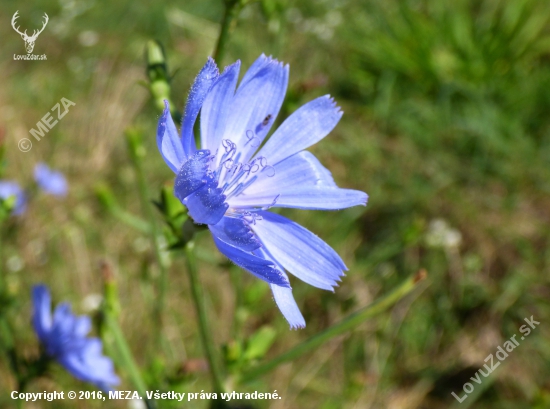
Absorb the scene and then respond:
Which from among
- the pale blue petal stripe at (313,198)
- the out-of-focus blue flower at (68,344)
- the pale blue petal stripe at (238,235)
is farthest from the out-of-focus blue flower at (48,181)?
the pale blue petal stripe at (238,235)

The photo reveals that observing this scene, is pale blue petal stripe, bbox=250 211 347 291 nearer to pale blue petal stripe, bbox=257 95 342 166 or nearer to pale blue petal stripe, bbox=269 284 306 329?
pale blue petal stripe, bbox=269 284 306 329

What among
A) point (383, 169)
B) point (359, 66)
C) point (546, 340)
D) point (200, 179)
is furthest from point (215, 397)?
point (359, 66)

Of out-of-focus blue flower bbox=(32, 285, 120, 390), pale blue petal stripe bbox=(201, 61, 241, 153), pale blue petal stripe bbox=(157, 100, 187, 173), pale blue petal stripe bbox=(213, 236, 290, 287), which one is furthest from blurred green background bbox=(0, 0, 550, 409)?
pale blue petal stripe bbox=(213, 236, 290, 287)

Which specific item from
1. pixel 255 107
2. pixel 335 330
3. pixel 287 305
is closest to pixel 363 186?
pixel 335 330

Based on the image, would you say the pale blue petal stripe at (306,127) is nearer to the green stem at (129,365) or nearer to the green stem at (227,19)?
the green stem at (227,19)

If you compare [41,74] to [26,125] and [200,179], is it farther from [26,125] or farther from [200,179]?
[200,179]
